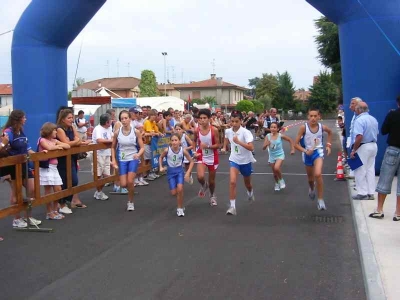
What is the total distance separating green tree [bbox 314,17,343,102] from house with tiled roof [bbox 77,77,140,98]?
52.0 m

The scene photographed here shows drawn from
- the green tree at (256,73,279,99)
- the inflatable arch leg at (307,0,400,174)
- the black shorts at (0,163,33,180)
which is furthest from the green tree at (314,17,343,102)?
the green tree at (256,73,279,99)

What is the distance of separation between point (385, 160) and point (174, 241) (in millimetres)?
3206

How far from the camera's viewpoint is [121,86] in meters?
92.0

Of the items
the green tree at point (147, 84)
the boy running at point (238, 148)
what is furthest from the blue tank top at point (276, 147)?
the green tree at point (147, 84)

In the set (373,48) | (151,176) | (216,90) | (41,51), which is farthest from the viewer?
(216,90)

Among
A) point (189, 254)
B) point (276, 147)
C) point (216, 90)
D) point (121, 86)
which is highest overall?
point (121, 86)

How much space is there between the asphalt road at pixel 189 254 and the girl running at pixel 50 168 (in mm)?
285

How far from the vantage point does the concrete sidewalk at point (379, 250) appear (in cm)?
486

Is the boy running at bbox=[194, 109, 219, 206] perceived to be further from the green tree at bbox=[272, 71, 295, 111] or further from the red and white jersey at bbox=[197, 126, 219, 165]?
the green tree at bbox=[272, 71, 295, 111]

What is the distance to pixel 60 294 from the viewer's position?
16.5ft

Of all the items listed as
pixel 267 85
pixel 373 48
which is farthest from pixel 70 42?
pixel 267 85

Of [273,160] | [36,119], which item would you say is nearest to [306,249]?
[273,160]

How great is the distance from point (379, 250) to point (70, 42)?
9.61 metres

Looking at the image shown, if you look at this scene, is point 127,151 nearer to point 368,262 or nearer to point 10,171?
point 10,171
